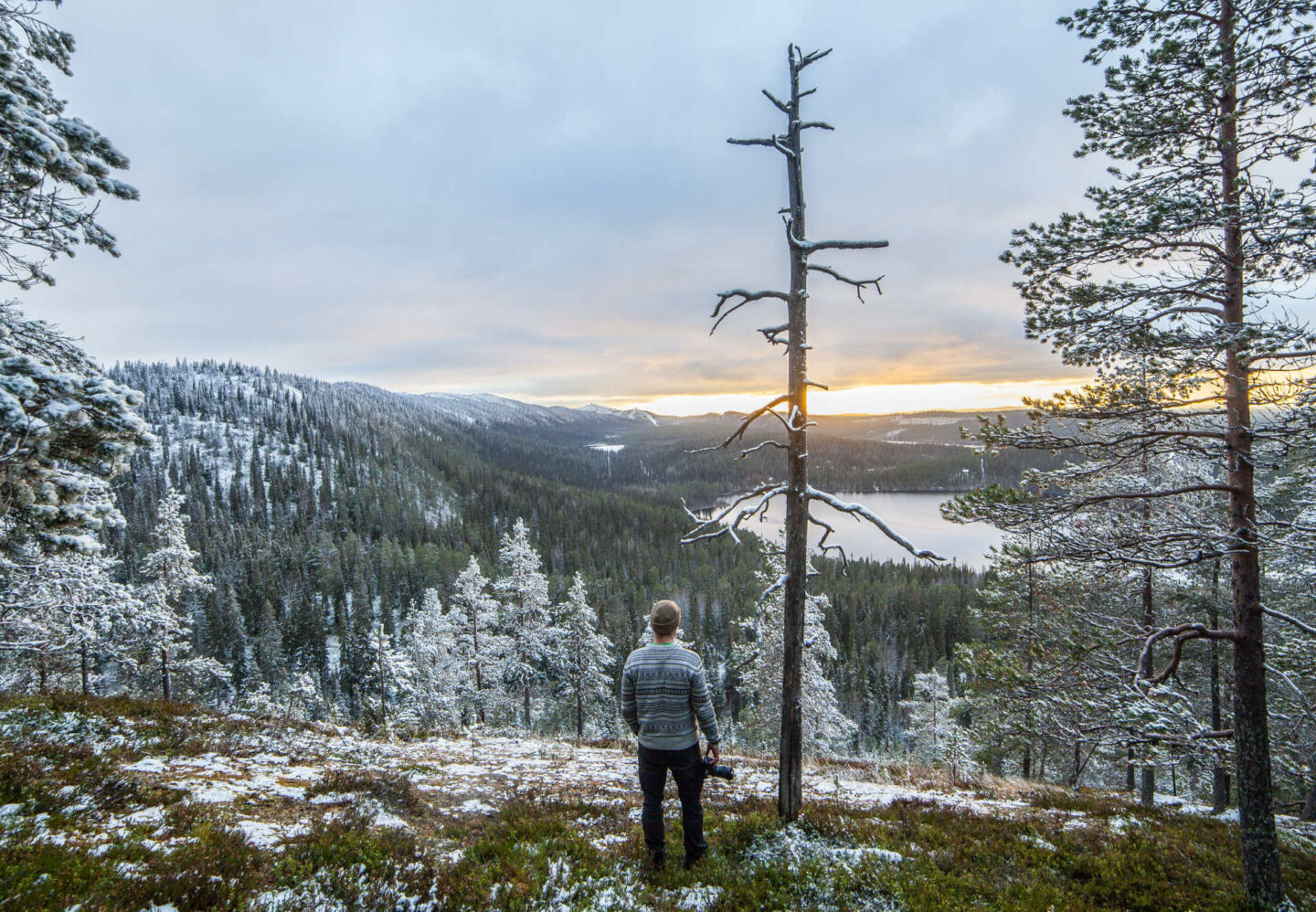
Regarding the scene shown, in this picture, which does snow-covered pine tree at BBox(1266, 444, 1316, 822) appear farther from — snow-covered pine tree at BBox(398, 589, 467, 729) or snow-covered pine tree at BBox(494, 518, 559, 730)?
snow-covered pine tree at BBox(398, 589, 467, 729)

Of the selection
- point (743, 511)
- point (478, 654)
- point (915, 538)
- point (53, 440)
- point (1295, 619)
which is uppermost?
point (53, 440)

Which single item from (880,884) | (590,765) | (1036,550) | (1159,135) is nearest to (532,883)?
(880,884)

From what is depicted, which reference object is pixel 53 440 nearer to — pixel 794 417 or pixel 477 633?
pixel 794 417

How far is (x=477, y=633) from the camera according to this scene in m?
29.6

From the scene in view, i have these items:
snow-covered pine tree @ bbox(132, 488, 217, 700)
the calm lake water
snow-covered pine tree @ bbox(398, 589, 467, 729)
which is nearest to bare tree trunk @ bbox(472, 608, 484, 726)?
snow-covered pine tree @ bbox(398, 589, 467, 729)

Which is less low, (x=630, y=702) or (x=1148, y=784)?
(x=630, y=702)

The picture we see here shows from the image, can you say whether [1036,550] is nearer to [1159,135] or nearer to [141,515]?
[1159,135]

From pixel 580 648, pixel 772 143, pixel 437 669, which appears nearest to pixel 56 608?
pixel 772 143

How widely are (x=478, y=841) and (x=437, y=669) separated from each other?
90.5 ft

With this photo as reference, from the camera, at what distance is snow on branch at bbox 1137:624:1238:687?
236 inches

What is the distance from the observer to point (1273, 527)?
5.98 metres

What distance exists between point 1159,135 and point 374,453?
176 meters

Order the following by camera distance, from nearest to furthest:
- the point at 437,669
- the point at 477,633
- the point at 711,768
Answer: the point at 711,768
the point at 477,633
the point at 437,669

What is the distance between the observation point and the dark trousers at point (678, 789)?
5406 mm
